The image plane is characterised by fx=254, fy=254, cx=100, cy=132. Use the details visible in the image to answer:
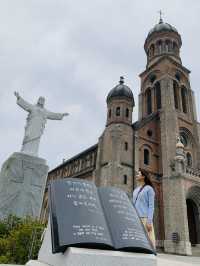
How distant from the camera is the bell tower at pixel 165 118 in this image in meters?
22.9

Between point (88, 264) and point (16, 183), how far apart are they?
19.9ft

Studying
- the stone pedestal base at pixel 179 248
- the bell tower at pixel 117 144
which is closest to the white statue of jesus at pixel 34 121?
the bell tower at pixel 117 144

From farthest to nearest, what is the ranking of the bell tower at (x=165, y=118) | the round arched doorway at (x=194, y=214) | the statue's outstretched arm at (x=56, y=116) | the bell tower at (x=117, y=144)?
the round arched doorway at (x=194, y=214), the bell tower at (x=165, y=118), the bell tower at (x=117, y=144), the statue's outstretched arm at (x=56, y=116)

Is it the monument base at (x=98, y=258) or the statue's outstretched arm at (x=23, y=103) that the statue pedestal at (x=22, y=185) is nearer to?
the statue's outstretched arm at (x=23, y=103)

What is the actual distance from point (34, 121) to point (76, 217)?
7.12 m

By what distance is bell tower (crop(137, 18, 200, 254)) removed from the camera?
2291 centimetres

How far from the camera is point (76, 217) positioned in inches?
133

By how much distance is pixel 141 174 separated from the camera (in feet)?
18.0

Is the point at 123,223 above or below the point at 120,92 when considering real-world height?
below

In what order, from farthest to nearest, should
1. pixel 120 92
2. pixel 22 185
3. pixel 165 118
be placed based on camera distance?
pixel 165 118
pixel 120 92
pixel 22 185

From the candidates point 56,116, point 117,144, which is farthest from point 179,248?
point 56,116

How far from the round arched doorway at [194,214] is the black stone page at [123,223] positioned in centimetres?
2103

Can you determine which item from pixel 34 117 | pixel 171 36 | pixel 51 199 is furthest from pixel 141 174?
pixel 171 36

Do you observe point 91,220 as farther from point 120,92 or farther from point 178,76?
point 178,76
